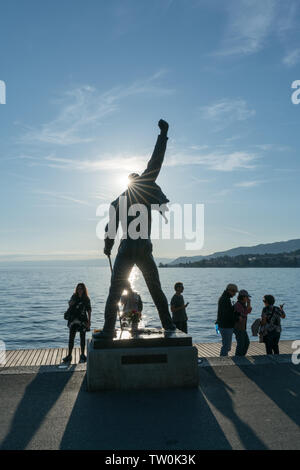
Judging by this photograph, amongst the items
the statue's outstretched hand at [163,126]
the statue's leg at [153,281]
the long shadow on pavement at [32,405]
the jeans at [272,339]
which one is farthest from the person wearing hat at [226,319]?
the statue's outstretched hand at [163,126]

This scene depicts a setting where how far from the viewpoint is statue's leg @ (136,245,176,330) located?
287 inches

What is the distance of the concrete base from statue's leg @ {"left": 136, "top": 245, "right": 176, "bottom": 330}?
85cm

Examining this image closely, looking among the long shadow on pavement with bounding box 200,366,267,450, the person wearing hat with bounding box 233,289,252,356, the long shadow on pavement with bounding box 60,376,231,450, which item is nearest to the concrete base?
the long shadow on pavement with bounding box 60,376,231,450

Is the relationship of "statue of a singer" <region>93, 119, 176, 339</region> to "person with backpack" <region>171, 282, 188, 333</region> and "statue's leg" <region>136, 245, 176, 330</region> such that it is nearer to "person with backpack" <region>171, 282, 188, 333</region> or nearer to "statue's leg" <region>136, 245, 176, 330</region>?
"statue's leg" <region>136, 245, 176, 330</region>

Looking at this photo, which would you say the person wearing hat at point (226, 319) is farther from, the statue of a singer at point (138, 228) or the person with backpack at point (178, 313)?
the statue of a singer at point (138, 228)

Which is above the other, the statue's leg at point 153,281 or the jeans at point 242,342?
the statue's leg at point 153,281

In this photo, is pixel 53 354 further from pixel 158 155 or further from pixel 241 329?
pixel 158 155

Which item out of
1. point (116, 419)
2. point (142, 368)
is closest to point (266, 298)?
point (142, 368)

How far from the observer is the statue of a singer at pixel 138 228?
23.6ft

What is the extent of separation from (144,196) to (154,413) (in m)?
3.48

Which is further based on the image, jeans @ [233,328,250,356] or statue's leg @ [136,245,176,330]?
jeans @ [233,328,250,356]

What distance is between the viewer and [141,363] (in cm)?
658

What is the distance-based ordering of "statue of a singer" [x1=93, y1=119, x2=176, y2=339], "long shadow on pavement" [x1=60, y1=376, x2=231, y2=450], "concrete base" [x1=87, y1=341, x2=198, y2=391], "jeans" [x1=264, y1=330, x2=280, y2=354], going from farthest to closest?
"jeans" [x1=264, y1=330, x2=280, y2=354]
"statue of a singer" [x1=93, y1=119, x2=176, y2=339]
"concrete base" [x1=87, y1=341, x2=198, y2=391]
"long shadow on pavement" [x1=60, y1=376, x2=231, y2=450]

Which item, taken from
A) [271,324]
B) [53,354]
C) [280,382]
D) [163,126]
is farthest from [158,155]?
[53,354]
